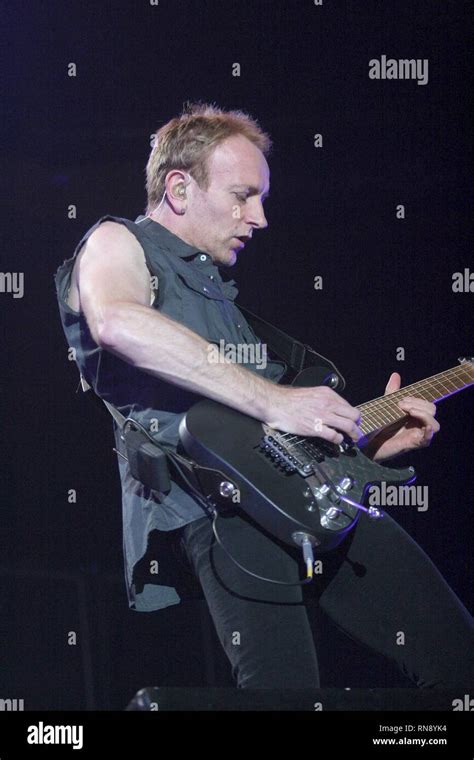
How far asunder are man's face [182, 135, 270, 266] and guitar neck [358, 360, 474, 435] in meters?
0.72

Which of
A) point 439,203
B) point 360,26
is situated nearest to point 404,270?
point 439,203

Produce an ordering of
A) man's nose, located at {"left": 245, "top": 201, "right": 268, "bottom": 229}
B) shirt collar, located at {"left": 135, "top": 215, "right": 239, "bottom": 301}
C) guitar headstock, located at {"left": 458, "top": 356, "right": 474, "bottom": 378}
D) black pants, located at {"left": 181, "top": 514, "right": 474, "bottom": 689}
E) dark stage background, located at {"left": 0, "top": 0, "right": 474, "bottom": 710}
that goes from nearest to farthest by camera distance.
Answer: black pants, located at {"left": 181, "top": 514, "right": 474, "bottom": 689}, shirt collar, located at {"left": 135, "top": 215, "right": 239, "bottom": 301}, man's nose, located at {"left": 245, "top": 201, "right": 268, "bottom": 229}, guitar headstock, located at {"left": 458, "top": 356, "right": 474, "bottom": 378}, dark stage background, located at {"left": 0, "top": 0, "right": 474, "bottom": 710}

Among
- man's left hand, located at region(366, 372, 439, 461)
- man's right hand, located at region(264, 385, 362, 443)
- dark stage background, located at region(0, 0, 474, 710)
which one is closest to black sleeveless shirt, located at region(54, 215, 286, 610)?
man's right hand, located at region(264, 385, 362, 443)

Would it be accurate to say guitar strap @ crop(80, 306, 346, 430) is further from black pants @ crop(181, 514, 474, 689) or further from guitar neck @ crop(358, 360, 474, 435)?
black pants @ crop(181, 514, 474, 689)

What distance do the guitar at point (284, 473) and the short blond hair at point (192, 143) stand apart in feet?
3.27

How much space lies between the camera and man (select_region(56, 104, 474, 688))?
2291 mm

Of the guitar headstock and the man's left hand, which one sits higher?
the guitar headstock

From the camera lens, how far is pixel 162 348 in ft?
7.61

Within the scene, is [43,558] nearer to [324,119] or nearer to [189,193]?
[189,193]

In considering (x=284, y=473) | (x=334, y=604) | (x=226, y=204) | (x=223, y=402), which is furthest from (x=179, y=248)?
(x=334, y=604)

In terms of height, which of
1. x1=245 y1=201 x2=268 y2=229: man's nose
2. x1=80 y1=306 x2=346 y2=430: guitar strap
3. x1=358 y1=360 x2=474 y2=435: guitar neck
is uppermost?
x1=245 y1=201 x2=268 y2=229: man's nose

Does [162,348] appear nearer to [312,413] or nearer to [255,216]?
[312,413]

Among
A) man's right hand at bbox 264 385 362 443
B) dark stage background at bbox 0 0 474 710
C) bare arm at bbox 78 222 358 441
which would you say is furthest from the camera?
dark stage background at bbox 0 0 474 710

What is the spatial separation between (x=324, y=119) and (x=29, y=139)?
1416 mm
